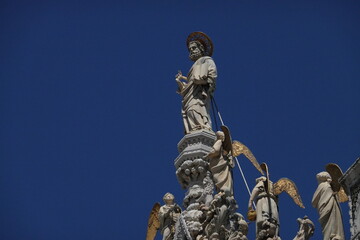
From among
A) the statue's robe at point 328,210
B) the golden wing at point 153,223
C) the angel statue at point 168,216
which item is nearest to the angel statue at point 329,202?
the statue's robe at point 328,210

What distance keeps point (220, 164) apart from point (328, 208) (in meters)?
4.34

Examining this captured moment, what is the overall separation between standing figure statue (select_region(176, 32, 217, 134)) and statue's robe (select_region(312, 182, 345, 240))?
576 centimetres

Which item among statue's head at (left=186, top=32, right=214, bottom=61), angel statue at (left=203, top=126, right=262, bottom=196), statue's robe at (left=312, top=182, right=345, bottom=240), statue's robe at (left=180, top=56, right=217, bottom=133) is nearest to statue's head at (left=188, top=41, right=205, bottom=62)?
statue's head at (left=186, top=32, right=214, bottom=61)

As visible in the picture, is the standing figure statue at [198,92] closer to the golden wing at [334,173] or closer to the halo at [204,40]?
the halo at [204,40]

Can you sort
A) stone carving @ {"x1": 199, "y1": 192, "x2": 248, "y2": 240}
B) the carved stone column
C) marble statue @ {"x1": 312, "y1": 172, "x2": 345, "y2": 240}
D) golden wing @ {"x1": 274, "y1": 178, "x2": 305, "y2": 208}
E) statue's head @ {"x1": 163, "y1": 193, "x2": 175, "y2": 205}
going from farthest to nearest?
statue's head @ {"x1": 163, "y1": 193, "x2": 175, "y2": 205}, the carved stone column, golden wing @ {"x1": 274, "y1": 178, "x2": 305, "y2": 208}, stone carving @ {"x1": 199, "y1": 192, "x2": 248, "y2": 240}, marble statue @ {"x1": 312, "y1": 172, "x2": 345, "y2": 240}

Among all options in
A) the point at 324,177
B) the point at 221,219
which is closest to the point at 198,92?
the point at 221,219

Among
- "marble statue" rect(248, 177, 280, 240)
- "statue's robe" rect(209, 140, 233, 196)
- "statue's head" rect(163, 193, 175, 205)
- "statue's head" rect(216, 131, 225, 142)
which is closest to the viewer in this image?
"marble statue" rect(248, 177, 280, 240)

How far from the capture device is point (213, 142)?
73.7ft

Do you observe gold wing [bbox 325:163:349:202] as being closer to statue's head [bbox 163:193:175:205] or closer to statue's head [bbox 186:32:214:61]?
statue's head [bbox 163:193:175:205]

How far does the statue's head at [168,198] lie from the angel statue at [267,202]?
3.02m

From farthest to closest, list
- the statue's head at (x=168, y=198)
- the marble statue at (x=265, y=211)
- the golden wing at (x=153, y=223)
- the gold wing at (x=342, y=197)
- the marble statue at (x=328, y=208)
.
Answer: the golden wing at (x=153, y=223), the statue's head at (x=168, y=198), the gold wing at (x=342, y=197), the marble statue at (x=265, y=211), the marble statue at (x=328, y=208)

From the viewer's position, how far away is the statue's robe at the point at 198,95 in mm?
23019

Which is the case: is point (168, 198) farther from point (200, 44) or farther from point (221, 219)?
point (200, 44)

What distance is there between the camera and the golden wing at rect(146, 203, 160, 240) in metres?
22.9
